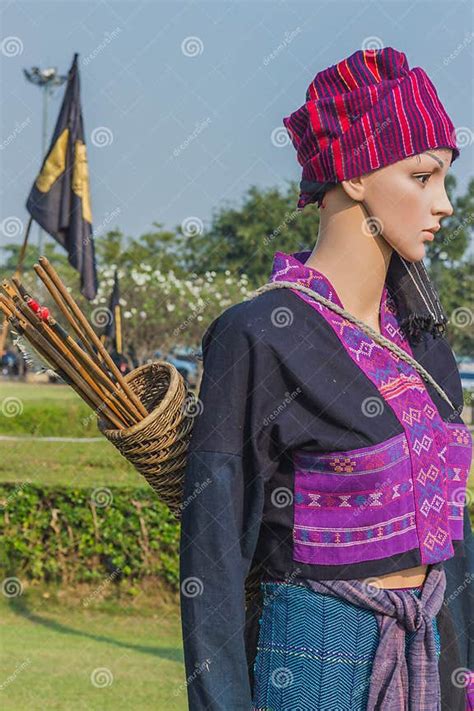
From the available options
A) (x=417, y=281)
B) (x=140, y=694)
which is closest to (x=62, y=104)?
(x=140, y=694)

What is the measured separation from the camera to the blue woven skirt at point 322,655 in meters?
2.29

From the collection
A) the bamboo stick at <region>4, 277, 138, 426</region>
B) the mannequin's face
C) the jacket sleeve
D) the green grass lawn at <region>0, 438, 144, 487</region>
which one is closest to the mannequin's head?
the mannequin's face

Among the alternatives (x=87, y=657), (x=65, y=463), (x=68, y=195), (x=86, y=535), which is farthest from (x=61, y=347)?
(x=65, y=463)

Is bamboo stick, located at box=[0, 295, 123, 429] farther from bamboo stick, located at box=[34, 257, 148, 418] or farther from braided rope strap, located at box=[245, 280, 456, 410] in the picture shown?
braided rope strap, located at box=[245, 280, 456, 410]

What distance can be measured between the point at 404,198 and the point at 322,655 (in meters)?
0.94

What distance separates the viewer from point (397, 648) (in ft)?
7.54

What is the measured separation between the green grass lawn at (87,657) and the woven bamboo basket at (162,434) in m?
3.85

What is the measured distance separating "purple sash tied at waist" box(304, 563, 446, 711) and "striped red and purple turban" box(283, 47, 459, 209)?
848 mm

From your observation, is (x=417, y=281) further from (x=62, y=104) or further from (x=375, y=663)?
(x=62, y=104)

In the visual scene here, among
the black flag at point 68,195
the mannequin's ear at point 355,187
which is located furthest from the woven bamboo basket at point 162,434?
the black flag at point 68,195

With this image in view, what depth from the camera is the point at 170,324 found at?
33562mm

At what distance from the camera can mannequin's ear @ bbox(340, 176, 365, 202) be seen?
2.46m

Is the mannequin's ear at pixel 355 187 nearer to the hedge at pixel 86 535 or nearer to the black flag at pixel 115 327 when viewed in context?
the hedge at pixel 86 535

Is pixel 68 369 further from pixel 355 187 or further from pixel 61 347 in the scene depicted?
pixel 355 187
